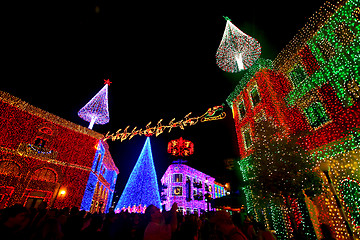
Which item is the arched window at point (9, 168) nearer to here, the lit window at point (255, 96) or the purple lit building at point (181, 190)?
the lit window at point (255, 96)

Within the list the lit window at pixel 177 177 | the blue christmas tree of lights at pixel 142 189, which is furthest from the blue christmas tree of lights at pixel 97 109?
the lit window at pixel 177 177

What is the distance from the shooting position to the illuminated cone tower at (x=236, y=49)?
51.3ft

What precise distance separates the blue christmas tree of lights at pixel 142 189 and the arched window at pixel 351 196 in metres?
17.9

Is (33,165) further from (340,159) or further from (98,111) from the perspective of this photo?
(340,159)

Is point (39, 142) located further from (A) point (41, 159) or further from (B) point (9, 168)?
(B) point (9, 168)

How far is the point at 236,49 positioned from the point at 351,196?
1453 centimetres

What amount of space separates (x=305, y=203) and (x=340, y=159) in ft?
12.9

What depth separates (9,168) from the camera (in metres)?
14.6

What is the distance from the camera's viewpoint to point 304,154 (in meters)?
10.2

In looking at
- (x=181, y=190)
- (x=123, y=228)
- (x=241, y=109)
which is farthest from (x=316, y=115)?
(x=181, y=190)

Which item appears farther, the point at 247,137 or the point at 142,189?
the point at 142,189

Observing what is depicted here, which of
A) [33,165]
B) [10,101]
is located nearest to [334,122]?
[33,165]

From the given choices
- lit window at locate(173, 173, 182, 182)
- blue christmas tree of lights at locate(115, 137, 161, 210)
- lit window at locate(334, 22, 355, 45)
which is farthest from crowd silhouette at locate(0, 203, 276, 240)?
lit window at locate(173, 173, 182, 182)

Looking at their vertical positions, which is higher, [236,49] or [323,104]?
[236,49]
